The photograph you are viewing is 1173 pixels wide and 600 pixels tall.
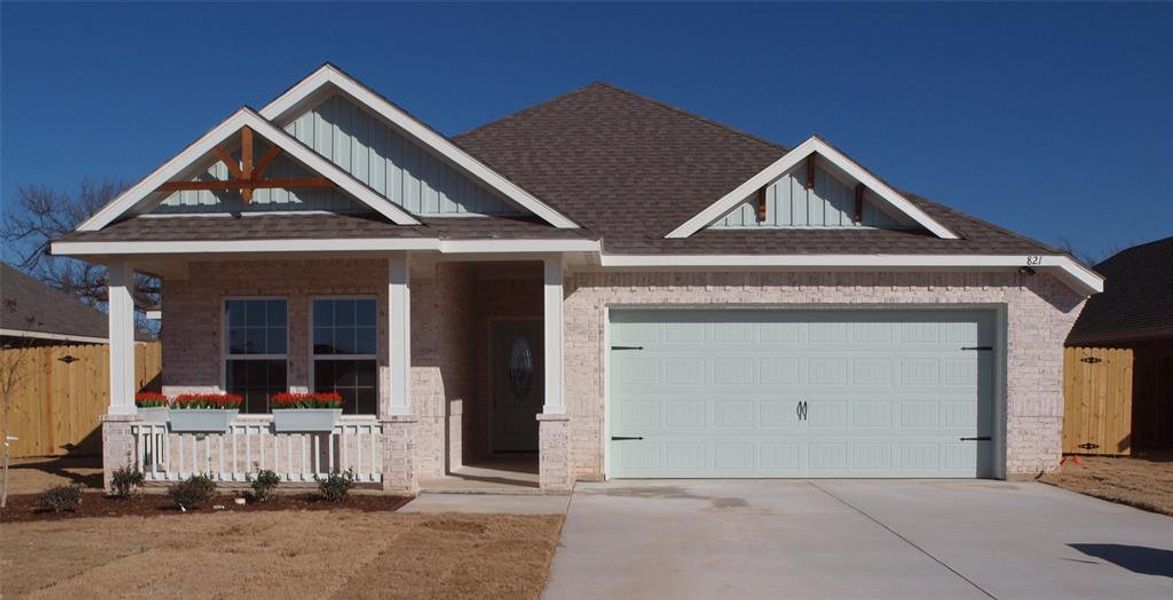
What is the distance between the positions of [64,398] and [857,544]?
552 inches

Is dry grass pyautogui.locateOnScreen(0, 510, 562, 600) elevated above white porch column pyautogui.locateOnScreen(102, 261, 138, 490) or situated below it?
below

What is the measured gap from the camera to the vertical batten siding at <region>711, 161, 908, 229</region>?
14172 mm

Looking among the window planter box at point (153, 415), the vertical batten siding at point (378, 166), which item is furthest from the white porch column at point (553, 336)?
the window planter box at point (153, 415)

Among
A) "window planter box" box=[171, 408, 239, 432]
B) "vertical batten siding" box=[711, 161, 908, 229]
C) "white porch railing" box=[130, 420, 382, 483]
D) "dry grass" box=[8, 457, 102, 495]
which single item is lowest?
"dry grass" box=[8, 457, 102, 495]

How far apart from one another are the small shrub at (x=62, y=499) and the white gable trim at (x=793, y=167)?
26.2 ft

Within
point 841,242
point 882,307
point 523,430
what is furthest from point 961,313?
point 523,430

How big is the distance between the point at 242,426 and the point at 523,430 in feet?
18.0

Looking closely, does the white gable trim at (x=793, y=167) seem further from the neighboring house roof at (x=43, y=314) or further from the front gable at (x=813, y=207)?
the neighboring house roof at (x=43, y=314)

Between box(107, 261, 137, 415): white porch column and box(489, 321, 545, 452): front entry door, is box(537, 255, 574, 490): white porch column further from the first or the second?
box(107, 261, 137, 415): white porch column

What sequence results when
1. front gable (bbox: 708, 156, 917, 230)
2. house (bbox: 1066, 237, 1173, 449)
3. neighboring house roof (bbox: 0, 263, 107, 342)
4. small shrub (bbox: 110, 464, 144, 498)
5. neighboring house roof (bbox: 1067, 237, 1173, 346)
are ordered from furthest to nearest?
1. neighboring house roof (bbox: 0, 263, 107, 342)
2. neighboring house roof (bbox: 1067, 237, 1173, 346)
3. house (bbox: 1066, 237, 1173, 449)
4. front gable (bbox: 708, 156, 917, 230)
5. small shrub (bbox: 110, 464, 144, 498)

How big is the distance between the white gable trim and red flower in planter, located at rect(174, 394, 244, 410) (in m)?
6.17

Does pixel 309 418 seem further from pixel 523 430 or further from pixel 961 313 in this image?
pixel 961 313

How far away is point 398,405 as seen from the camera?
12.0 meters

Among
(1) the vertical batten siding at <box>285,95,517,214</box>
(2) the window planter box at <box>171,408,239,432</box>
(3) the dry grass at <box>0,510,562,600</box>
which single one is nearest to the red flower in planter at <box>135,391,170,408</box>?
(2) the window planter box at <box>171,408,239,432</box>
